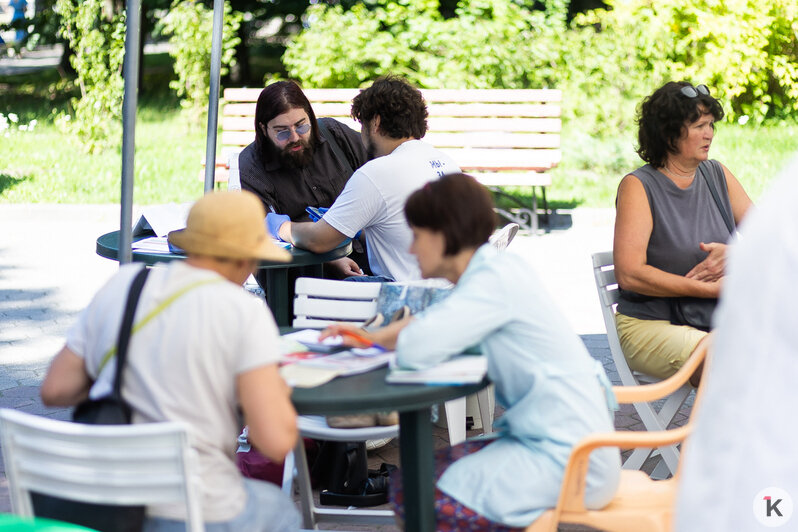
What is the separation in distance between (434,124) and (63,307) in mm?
4128

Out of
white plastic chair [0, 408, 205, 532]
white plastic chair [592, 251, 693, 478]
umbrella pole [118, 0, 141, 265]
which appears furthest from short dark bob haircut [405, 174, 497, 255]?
white plastic chair [592, 251, 693, 478]

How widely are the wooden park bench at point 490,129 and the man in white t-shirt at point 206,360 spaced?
270 inches

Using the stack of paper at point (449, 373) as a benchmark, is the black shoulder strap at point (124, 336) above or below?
above

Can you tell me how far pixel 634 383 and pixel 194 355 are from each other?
204 centimetres

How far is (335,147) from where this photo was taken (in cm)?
498

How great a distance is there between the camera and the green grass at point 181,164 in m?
10.3

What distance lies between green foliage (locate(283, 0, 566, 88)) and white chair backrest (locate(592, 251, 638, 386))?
6877 mm

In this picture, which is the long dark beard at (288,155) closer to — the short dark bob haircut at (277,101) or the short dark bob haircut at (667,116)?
the short dark bob haircut at (277,101)

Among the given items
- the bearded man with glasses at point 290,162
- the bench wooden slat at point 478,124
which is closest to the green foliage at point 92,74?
the bench wooden slat at point 478,124

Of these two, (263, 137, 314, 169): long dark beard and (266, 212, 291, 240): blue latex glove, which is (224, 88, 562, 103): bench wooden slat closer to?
(263, 137, 314, 169): long dark beard

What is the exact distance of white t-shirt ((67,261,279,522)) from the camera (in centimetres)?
219

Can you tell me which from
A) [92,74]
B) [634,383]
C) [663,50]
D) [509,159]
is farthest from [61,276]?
[663,50]

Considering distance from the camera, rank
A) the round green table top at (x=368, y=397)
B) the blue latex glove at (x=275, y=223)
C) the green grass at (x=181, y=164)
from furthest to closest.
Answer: the green grass at (x=181, y=164), the blue latex glove at (x=275, y=223), the round green table top at (x=368, y=397)

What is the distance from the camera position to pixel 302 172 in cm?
477
